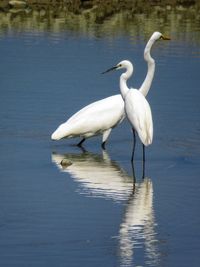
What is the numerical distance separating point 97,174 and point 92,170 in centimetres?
27

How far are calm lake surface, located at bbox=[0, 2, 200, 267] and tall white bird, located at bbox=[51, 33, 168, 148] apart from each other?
242mm

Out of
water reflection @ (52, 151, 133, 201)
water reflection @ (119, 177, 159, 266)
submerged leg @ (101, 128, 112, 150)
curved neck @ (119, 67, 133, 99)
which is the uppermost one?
curved neck @ (119, 67, 133, 99)

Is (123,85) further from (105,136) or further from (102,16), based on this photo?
(102,16)

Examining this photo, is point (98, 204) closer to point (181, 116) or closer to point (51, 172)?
point (51, 172)

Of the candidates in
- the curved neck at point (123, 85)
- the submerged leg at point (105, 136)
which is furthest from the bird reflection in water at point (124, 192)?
the curved neck at point (123, 85)

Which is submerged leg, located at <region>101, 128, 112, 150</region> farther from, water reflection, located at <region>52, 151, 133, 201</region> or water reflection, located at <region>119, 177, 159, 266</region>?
water reflection, located at <region>119, 177, 159, 266</region>

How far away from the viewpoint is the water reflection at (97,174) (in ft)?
35.3

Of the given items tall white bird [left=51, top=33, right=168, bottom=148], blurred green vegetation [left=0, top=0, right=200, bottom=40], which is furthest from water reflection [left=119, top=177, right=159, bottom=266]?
blurred green vegetation [left=0, top=0, right=200, bottom=40]

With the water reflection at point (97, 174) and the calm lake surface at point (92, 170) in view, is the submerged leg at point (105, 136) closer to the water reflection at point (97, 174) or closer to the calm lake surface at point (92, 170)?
the calm lake surface at point (92, 170)

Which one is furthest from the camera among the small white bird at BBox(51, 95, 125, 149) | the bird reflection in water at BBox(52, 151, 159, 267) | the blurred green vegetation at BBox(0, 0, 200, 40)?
the blurred green vegetation at BBox(0, 0, 200, 40)

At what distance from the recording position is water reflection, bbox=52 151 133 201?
10.8m

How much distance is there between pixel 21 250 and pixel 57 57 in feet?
45.7

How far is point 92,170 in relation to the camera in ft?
39.3

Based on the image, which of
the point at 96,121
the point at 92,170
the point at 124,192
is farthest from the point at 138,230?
the point at 96,121
